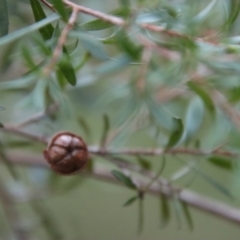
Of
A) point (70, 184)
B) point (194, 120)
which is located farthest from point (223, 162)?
point (70, 184)

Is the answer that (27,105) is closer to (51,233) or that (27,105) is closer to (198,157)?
(198,157)

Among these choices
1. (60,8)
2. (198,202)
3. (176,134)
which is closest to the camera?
(60,8)

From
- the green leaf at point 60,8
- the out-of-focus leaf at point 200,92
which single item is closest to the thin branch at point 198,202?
the out-of-focus leaf at point 200,92

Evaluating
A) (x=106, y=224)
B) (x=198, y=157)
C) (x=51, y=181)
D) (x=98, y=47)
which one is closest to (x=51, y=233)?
(x=51, y=181)

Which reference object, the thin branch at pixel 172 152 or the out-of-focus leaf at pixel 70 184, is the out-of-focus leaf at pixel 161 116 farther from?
the out-of-focus leaf at pixel 70 184

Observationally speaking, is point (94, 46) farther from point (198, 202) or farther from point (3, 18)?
point (198, 202)
